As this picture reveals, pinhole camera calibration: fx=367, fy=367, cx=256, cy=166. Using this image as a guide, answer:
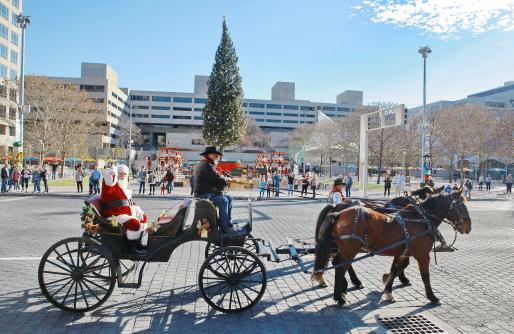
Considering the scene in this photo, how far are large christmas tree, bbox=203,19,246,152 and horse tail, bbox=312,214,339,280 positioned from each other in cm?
3349

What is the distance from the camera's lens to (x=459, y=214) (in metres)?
5.70

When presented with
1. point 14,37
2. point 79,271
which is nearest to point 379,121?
point 79,271

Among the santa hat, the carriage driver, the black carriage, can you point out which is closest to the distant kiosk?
the black carriage

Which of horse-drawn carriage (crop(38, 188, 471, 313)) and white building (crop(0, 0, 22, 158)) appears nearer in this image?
horse-drawn carriage (crop(38, 188, 471, 313))

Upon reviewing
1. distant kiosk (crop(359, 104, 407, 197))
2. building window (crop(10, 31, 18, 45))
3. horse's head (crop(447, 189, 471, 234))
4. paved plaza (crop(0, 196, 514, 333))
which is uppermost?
building window (crop(10, 31, 18, 45))

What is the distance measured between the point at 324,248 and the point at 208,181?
1.98 metres

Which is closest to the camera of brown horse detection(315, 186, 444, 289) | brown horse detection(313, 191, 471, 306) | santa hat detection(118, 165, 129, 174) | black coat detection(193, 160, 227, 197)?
brown horse detection(313, 191, 471, 306)

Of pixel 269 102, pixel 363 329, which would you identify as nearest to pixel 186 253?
pixel 363 329

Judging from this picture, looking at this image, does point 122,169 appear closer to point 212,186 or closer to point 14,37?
point 212,186

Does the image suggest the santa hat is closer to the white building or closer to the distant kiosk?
the distant kiosk

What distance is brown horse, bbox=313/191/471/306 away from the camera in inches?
207

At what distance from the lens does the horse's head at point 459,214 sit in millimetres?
5684

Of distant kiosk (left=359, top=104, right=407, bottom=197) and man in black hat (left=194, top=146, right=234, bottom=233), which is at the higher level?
distant kiosk (left=359, top=104, right=407, bottom=197)

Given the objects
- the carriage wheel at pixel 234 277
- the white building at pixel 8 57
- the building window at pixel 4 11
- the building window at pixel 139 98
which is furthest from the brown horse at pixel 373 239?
the building window at pixel 139 98
